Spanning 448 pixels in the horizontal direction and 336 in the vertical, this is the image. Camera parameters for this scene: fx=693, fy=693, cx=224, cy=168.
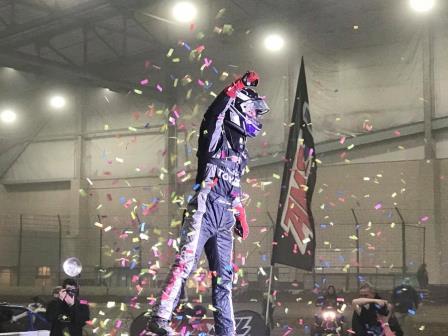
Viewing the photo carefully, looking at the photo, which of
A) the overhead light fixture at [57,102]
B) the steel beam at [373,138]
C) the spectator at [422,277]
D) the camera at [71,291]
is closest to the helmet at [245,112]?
the camera at [71,291]

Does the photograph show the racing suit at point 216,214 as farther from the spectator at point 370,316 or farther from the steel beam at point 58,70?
the steel beam at point 58,70

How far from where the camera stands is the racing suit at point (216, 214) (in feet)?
10.8

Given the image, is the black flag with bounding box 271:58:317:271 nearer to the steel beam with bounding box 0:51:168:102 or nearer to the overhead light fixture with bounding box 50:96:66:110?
the steel beam with bounding box 0:51:168:102

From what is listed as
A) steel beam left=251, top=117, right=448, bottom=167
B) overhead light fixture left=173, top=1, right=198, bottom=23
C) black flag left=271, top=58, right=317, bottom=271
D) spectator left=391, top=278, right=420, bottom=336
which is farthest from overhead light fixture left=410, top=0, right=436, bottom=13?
black flag left=271, top=58, right=317, bottom=271

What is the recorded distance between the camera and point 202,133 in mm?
3473

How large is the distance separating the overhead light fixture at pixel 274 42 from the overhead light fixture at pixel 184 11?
164cm

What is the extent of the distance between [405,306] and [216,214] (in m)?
7.25

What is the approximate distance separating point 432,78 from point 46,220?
31.3 ft

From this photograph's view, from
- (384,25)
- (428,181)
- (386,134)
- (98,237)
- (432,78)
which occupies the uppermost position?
(384,25)

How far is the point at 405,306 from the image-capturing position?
990 centimetres

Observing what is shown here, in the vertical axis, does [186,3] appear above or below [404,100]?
above

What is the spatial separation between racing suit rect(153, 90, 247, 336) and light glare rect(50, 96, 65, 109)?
46.8ft

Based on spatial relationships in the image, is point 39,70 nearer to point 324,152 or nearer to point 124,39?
point 124,39

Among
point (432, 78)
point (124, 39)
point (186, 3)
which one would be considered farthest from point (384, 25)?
point (124, 39)
